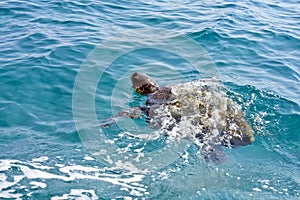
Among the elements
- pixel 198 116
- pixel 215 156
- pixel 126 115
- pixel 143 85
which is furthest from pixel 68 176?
pixel 143 85

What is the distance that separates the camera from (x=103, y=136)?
21.6 ft

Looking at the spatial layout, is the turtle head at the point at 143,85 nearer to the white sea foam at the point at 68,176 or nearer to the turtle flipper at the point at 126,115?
the turtle flipper at the point at 126,115

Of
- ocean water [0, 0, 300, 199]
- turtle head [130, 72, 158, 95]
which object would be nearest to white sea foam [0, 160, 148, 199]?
ocean water [0, 0, 300, 199]

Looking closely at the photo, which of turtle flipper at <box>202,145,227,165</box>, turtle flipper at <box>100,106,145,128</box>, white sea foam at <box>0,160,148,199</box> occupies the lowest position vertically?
white sea foam at <box>0,160,148,199</box>

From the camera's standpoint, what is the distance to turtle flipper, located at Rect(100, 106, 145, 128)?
22.6ft

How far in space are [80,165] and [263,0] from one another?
11575mm

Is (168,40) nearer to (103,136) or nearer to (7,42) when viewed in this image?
(7,42)

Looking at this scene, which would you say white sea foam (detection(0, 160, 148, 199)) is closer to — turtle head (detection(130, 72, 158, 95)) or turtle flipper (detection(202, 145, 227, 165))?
turtle flipper (detection(202, 145, 227, 165))

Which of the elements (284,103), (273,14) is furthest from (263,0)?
(284,103)

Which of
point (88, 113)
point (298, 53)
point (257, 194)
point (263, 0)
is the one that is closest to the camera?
point (257, 194)

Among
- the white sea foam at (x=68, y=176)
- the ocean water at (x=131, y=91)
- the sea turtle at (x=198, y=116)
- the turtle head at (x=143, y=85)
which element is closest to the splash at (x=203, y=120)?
the sea turtle at (x=198, y=116)

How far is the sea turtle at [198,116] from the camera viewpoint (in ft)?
21.5

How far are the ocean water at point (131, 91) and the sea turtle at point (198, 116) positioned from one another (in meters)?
0.19

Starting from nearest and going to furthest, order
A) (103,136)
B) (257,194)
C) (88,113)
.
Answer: (257,194) < (103,136) < (88,113)
